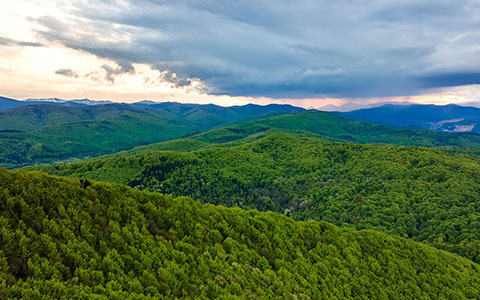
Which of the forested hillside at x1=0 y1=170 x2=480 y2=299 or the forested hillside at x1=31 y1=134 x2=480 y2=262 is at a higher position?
the forested hillside at x1=0 y1=170 x2=480 y2=299

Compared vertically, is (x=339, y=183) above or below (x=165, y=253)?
below

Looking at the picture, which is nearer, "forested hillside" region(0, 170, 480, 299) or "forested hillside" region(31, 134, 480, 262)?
"forested hillside" region(0, 170, 480, 299)

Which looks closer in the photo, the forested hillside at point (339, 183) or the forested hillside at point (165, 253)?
the forested hillside at point (165, 253)

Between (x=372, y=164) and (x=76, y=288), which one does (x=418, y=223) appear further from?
(x=76, y=288)

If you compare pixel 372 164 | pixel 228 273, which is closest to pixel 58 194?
pixel 228 273

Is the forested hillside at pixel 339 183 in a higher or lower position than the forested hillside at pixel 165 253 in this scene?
lower
